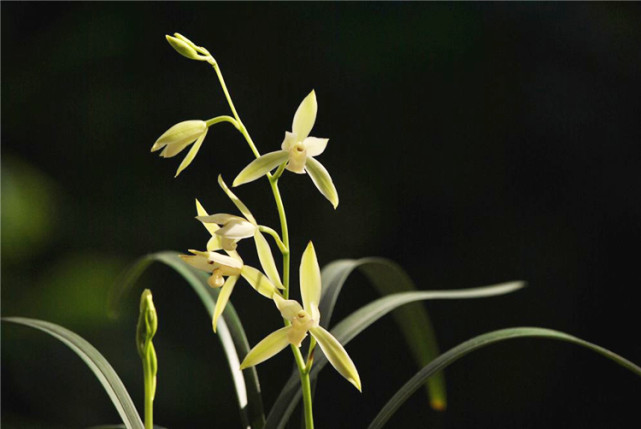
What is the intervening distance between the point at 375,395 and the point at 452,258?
31 centimetres

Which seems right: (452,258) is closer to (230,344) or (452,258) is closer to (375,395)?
(375,395)

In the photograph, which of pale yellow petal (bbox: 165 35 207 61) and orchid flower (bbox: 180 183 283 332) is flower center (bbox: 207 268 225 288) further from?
pale yellow petal (bbox: 165 35 207 61)

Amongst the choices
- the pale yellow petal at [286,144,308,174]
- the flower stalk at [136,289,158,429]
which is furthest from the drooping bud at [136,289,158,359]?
the pale yellow petal at [286,144,308,174]

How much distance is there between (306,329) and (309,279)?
0.03 meters

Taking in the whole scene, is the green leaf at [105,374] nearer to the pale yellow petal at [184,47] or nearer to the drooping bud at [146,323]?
the drooping bud at [146,323]

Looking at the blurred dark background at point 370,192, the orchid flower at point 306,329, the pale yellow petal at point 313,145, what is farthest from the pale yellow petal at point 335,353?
the blurred dark background at point 370,192

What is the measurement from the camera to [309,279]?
15.7 inches

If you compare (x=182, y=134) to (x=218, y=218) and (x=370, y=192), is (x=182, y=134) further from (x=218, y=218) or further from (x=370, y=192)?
(x=370, y=192)

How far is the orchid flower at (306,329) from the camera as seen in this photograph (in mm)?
395

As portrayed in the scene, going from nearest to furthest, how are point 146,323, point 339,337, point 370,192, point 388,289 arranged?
point 146,323 → point 339,337 → point 388,289 → point 370,192

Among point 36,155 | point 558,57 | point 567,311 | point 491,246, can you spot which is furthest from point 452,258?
point 36,155

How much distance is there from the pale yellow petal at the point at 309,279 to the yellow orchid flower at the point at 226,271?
0.06ft

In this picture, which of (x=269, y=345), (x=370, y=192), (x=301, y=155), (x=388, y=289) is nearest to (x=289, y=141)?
(x=301, y=155)

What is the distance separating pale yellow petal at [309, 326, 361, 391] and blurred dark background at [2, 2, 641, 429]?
40.2 inches
